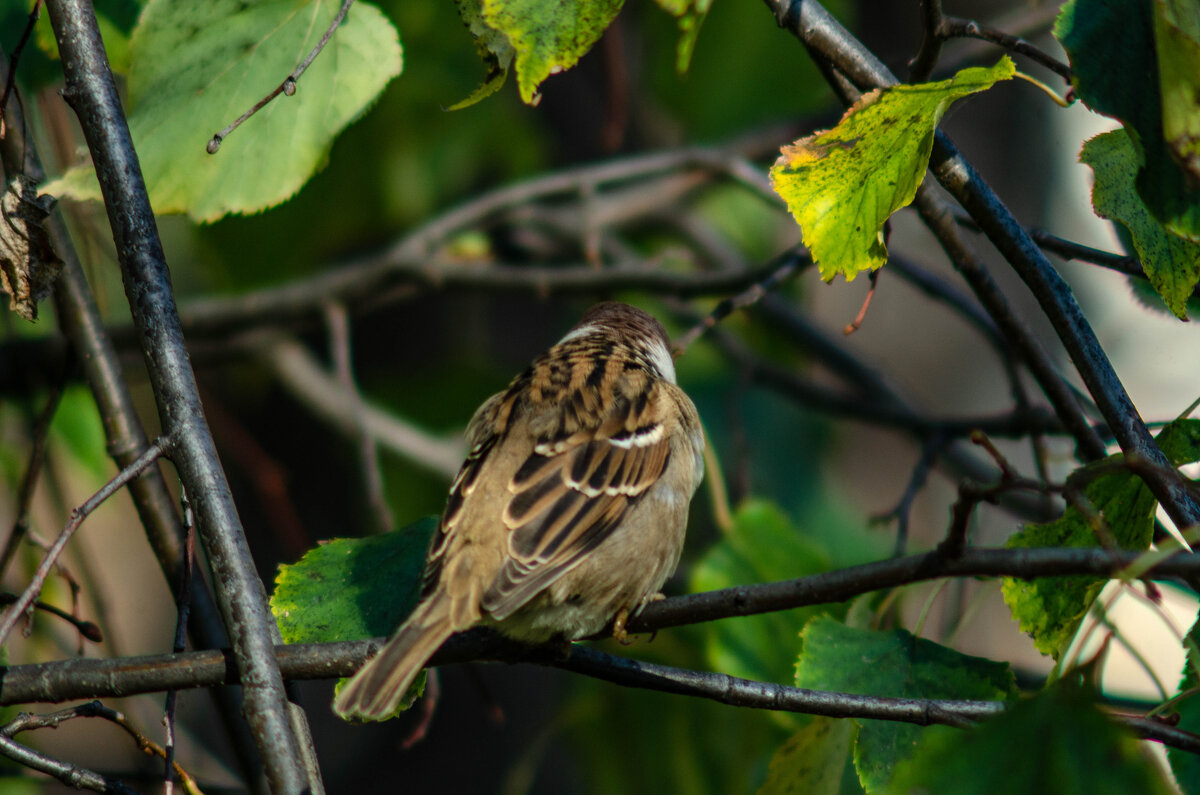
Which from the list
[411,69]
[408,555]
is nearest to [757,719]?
[408,555]

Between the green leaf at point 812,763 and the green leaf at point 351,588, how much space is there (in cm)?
79

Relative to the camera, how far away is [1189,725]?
5.55ft

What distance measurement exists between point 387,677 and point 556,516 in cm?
61

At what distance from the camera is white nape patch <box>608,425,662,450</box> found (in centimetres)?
245

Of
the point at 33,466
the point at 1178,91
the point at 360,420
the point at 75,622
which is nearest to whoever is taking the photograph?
the point at 1178,91

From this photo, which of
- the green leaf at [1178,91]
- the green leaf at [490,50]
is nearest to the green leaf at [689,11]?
the green leaf at [490,50]

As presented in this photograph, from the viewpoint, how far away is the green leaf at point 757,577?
2633mm

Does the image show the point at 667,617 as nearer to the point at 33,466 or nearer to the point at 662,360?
the point at 33,466

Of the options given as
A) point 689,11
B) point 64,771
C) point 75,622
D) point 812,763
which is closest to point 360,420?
point 75,622

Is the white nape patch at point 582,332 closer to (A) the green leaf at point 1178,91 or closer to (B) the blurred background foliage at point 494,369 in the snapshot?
(B) the blurred background foliage at point 494,369

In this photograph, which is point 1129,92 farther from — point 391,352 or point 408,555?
point 391,352

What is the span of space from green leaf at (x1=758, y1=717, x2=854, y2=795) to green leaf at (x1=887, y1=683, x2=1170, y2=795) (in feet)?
2.81

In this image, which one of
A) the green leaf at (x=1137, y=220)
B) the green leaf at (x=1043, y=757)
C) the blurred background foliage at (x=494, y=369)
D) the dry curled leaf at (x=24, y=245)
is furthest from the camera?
the blurred background foliage at (x=494, y=369)

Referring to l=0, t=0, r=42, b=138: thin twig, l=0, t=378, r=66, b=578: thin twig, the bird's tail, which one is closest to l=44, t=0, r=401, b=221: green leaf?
l=0, t=0, r=42, b=138: thin twig
